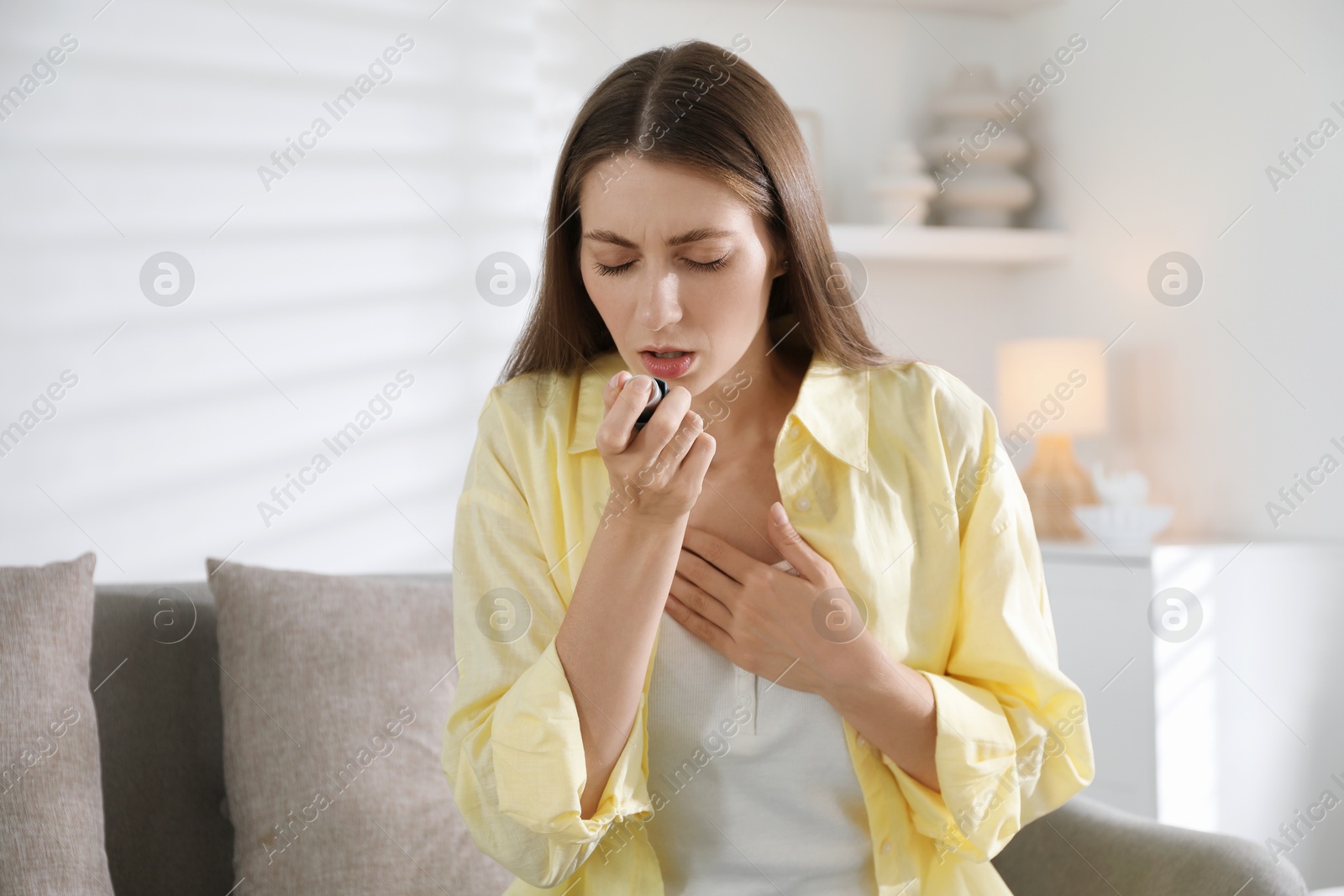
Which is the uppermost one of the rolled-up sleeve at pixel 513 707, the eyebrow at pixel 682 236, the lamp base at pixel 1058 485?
the eyebrow at pixel 682 236

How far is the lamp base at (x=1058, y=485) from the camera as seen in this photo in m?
2.91

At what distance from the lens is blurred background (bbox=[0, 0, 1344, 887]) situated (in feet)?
7.42

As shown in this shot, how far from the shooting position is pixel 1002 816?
1.11 metres

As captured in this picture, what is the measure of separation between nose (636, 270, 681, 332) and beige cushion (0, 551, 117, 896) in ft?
3.42

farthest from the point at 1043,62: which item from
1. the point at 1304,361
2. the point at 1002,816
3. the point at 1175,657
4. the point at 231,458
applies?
the point at 1002,816

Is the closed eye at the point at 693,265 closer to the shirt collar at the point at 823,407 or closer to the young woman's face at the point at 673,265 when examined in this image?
the young woman's face at the point at 673,265

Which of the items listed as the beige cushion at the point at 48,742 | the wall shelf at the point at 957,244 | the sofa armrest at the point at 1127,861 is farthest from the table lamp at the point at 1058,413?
the beige cushion at the point at 48,742

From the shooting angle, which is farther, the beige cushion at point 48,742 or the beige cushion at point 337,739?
the beige cushion at point 337,739

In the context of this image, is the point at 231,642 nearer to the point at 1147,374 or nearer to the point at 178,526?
the point at 178,526

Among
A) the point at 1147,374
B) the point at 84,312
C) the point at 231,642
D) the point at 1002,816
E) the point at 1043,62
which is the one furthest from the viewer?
the point at 1043,62

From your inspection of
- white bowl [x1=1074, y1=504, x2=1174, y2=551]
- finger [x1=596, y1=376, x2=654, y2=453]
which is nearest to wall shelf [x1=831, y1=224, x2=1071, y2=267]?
white bowl [x1=1074, y1=504, x2=1174, y2=551]

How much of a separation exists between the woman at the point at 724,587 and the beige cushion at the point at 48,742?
68cm

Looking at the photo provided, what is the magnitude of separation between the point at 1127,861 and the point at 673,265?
36.5 inches

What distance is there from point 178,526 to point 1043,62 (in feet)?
8.92
